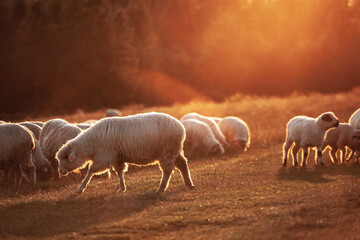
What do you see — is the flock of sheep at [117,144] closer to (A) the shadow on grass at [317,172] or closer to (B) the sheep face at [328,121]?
(B) the sheep face at [328,121]

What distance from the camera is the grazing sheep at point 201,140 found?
19953mm

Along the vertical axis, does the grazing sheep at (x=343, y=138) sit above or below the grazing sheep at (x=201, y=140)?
above

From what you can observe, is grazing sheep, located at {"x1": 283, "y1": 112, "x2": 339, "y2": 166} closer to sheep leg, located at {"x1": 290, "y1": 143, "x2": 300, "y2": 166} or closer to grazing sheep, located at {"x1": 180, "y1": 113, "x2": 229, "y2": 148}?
sheep leg, located at {"x1": 290, "y1": 143, "x2": 300, "y2": 166}

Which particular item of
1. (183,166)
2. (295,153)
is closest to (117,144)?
(183,166)

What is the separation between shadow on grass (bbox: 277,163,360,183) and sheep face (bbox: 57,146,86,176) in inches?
209

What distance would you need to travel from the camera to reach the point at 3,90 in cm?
4262

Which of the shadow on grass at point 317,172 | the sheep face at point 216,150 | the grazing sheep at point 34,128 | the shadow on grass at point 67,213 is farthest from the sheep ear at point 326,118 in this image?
the grazing sheep at point 34,128

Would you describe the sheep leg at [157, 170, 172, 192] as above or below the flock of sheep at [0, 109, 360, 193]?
below

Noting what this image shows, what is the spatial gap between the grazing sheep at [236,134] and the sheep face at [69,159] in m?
10.8

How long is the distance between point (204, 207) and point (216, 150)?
422 inches

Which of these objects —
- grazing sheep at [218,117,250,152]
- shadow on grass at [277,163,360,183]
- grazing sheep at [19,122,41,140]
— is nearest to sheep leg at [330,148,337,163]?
shadow on grass at [277,163,360,183]

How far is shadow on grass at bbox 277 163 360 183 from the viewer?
12.9 meters

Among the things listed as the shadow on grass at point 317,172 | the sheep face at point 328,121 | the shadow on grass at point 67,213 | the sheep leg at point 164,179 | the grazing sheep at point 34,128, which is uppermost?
the sheep face at point 328,121

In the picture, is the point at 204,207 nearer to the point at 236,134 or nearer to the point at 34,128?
the point at 34,128
